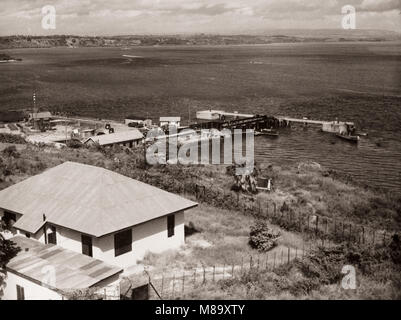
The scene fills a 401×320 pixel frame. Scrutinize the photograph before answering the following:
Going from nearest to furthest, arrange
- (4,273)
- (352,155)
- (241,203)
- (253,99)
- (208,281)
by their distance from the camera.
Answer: (4,273)
(208,281)
(241,203)
(352,155)
(253,99)

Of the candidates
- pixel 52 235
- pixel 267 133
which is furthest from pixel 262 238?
pixel 267 133

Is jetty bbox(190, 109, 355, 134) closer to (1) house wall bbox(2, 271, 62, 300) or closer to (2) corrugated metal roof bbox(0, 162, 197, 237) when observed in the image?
(2) corrugated metal roof bbox(0, 162, 197, 237)

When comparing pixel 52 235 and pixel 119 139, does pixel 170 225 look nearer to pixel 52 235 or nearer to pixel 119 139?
pixel 52 235

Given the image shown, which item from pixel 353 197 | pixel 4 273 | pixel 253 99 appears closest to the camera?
pixel 4 273

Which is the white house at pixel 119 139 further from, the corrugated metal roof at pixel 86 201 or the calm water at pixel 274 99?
the corrugated metal roof at pixel 86 201

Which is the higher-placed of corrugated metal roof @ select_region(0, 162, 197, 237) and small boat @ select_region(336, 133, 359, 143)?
corrugated metal roof @ select_region(0, 162, 197, 237)

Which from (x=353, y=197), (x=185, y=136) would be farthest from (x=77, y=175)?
(x=185, y=136)

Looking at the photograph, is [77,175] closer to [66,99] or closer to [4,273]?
[4,273]

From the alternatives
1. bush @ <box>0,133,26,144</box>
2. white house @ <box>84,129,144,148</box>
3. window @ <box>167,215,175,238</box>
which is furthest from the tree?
bush @ <box>0,133,26,144</box>
